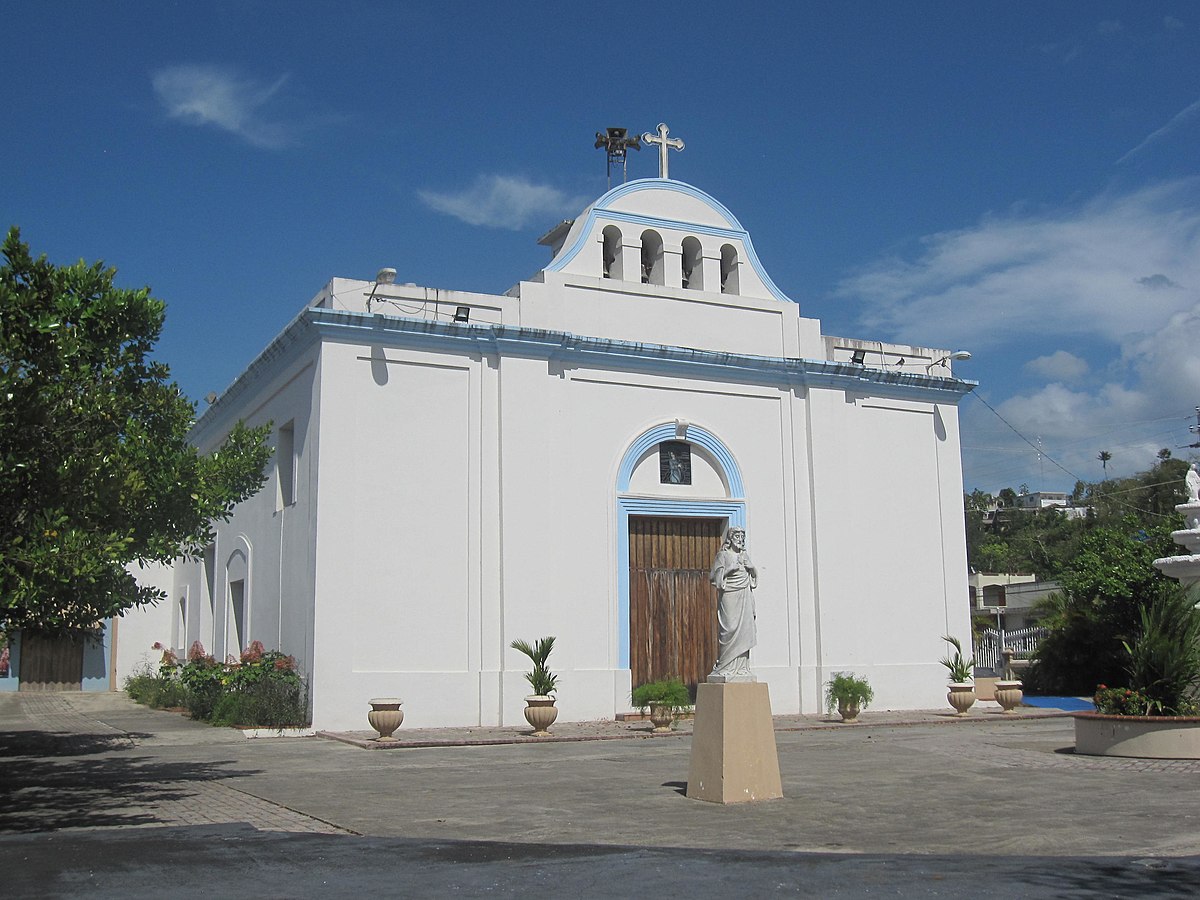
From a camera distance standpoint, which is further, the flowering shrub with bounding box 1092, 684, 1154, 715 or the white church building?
the white church building

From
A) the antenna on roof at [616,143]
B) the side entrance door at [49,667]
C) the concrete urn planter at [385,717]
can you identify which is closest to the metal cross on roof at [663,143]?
the antenna on roof at [616,143]

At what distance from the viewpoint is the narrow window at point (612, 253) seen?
70.7 feet

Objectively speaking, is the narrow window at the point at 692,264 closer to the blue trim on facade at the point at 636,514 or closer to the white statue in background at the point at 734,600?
the blue trim on facade at the point at 636,514

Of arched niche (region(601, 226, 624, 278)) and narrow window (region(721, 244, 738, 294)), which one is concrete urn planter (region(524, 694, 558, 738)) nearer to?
arched niche (region(601, 226, 624, 278))

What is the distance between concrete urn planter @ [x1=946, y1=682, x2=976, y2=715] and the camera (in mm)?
20234

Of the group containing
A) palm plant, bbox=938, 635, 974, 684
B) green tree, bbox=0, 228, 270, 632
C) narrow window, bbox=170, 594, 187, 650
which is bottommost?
palm plant, bbox=938, 635, 974, 684

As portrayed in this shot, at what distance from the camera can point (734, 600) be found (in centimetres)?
1225

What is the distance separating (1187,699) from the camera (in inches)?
537

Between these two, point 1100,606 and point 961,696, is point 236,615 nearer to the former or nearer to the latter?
point 961,696

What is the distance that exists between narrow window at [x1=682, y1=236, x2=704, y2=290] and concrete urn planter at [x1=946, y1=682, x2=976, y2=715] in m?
8.67

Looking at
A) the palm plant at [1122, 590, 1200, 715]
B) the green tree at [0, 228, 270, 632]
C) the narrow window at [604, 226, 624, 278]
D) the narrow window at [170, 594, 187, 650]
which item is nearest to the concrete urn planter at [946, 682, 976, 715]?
the palm plant at [1122, 590, 1200, 715]

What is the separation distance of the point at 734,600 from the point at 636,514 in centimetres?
847

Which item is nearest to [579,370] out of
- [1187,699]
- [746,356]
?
[746,356]

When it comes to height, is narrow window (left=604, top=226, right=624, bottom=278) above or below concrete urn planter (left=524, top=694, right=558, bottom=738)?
above
